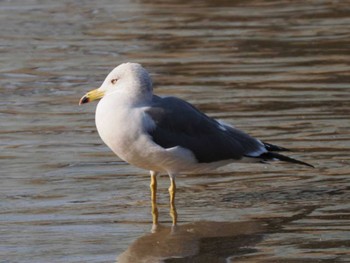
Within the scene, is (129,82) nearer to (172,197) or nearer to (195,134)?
(195,134)

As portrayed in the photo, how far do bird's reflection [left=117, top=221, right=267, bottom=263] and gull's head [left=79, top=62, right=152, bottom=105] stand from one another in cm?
88

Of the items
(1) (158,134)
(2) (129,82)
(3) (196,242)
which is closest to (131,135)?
(1) (158,134)

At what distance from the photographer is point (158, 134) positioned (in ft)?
24.6

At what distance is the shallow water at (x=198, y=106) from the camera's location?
693 centimetres

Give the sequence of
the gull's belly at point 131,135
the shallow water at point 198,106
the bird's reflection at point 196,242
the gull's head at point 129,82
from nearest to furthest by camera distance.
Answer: the bird's reflection at point 196,242 < the shallow water at point 198,106 < the gull's belly at point 131,135 < the gull's head at point 129,82

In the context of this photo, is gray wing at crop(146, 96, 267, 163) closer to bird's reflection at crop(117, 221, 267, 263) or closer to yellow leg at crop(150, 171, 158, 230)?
yellow leg at crop(150, 171, 158, 230)

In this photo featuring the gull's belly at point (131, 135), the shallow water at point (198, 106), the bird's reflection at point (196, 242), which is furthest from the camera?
the gull's belly at point (131, 135)

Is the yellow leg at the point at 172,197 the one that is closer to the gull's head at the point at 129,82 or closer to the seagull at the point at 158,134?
the seagull at the point at 158,134

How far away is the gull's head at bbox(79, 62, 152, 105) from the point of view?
7594 millimetres

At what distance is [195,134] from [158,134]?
0.38 metres

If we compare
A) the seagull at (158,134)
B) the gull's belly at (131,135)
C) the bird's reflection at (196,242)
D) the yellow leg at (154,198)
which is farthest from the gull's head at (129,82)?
the bird's reflection at (196,242)

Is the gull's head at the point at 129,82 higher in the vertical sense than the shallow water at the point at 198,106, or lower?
higher

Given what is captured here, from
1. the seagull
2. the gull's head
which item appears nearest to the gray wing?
the seagull

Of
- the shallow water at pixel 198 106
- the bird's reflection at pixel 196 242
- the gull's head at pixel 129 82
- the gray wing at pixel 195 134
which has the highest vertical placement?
the gull's head at pixel 129 82
